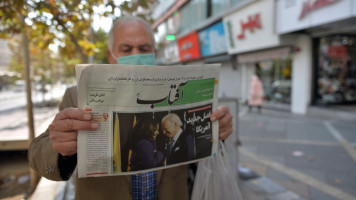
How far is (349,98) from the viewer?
948cm

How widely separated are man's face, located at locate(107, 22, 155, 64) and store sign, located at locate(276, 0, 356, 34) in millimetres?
6486

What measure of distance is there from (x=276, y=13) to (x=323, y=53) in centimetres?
243

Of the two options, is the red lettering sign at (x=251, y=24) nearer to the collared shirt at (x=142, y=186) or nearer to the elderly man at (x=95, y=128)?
the elderly man at (x=95, y=128)

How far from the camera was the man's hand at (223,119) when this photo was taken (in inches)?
44.0

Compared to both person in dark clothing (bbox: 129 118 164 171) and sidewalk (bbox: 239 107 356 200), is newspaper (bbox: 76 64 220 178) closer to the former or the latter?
person in dark clothing (bbox: 129 118 164 171)

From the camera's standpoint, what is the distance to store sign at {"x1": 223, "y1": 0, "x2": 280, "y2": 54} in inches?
340

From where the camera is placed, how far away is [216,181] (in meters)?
1.28

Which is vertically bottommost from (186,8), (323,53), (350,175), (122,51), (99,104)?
(350,175)

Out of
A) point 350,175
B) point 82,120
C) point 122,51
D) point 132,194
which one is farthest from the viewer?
point 350,175

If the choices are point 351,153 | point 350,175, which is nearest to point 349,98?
point 351,153

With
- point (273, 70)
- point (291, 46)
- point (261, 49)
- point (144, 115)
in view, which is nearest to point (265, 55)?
point (261, 49)

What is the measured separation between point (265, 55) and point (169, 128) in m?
9.78

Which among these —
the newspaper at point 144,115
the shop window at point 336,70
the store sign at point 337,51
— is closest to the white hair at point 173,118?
the newspaper at point 144,115

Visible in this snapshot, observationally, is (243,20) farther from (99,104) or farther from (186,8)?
(99,104)
